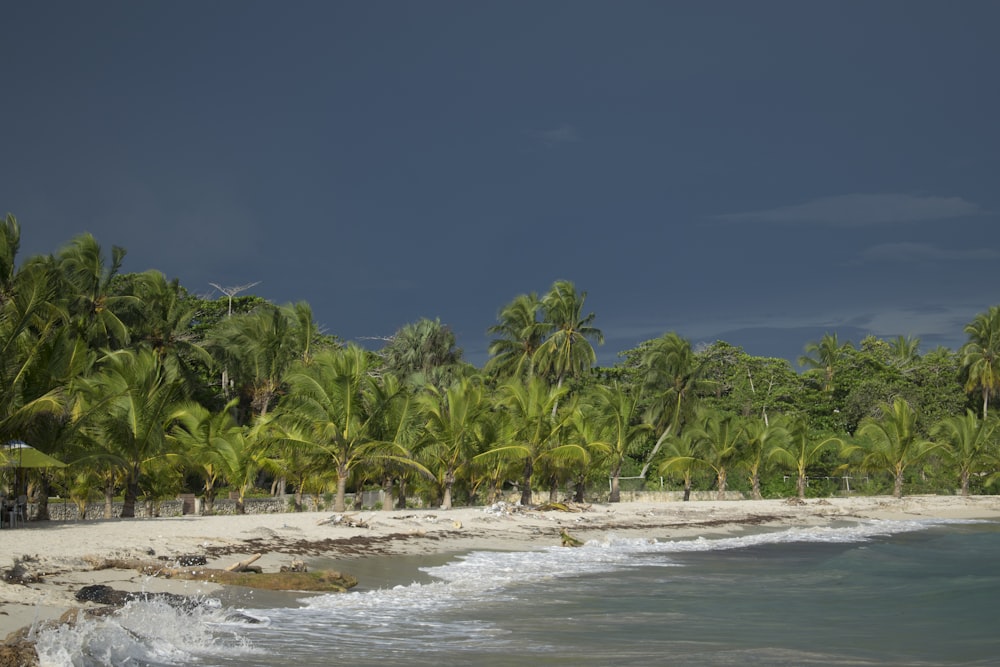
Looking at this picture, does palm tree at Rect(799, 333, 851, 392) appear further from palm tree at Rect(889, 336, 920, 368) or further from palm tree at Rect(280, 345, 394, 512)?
palm tree at Rect(280, 345, 394, 512)

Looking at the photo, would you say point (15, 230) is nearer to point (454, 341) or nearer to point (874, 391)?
point (454, 341)

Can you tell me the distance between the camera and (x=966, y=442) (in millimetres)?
40906

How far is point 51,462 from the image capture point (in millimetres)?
14938

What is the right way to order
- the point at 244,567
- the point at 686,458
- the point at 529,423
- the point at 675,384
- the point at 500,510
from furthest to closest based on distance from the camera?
the point at 675,384
the point at 686,458
the point at 529,423
the point at 500,510
the point at 244,567

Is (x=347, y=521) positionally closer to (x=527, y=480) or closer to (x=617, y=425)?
(x=527, y=480)

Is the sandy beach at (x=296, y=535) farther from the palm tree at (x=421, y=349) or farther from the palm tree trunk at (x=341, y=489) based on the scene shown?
the palm tree at (x=421, y=349)

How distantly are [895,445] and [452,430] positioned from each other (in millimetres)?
24365

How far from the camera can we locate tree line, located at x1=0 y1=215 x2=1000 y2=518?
19.3 meters

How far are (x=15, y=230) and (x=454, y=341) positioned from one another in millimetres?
23012

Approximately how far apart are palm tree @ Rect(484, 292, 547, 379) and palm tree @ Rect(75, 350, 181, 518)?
2852 cm

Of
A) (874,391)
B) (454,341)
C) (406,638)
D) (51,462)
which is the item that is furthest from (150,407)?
(874,391)

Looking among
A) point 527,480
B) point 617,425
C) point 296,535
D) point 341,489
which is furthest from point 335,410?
point 617,425

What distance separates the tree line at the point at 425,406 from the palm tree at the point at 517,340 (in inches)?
4.0

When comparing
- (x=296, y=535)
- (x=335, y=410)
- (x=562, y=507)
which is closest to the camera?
(x=296, y=535)
